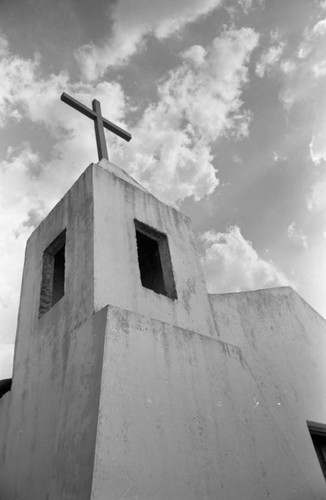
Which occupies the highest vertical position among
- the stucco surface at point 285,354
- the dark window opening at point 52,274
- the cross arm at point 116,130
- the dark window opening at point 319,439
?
the cross arm at point 116,130

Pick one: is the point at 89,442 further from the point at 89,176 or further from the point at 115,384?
the point at 89,176

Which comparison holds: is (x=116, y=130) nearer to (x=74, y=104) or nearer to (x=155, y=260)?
(x=74, y=104)

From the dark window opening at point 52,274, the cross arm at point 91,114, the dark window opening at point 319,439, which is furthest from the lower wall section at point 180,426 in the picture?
the cross arm at point 91,114

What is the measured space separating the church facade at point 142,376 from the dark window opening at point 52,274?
0.07ft

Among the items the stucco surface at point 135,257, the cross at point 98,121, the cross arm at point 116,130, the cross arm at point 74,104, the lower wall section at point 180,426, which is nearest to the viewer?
the lower wall section at point 180,426

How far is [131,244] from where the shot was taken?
16.7ft

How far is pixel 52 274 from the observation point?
5.95 meters

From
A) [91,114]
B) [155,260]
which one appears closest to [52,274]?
[155,260]

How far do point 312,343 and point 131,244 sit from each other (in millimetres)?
4369

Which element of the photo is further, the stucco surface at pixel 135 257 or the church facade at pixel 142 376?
the stucco surface at pixel 135 257

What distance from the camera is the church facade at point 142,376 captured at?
10.6 feet

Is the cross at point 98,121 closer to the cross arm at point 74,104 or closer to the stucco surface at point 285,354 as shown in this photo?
the cross arm at point 74,104

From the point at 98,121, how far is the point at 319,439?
22.1ft

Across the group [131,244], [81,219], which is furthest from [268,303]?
[81,219]
